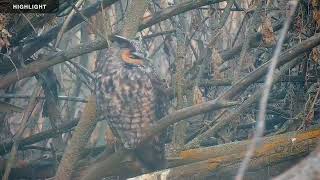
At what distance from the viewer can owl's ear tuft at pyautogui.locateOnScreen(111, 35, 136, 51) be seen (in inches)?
139

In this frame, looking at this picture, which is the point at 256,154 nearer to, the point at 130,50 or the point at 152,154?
the point at 152,154

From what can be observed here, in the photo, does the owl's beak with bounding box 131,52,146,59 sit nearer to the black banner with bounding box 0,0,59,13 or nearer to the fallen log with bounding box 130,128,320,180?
the black banner with bounding box 0,0,59,13

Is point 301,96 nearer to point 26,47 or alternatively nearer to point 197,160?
point 197,160

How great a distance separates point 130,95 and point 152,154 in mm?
487

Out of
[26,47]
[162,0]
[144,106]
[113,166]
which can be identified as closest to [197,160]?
[113,166]

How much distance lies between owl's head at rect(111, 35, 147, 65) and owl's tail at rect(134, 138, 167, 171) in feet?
2.06

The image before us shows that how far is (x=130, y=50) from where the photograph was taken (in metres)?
3.90

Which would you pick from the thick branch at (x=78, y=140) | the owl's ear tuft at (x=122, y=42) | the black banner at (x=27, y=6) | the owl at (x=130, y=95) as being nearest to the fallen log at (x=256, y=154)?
the thick branch at (x=78, y=140)

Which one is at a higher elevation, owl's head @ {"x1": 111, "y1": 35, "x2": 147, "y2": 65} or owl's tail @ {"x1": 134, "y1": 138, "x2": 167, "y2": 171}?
owl's head @ {"x1": 111, "y1": 35, "x2": 147, "y2": 65}

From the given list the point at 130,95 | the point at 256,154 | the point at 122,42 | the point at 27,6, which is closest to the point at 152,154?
the point at 130,95

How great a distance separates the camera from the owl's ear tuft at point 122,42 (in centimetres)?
354

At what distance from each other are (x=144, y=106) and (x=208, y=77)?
0.67m

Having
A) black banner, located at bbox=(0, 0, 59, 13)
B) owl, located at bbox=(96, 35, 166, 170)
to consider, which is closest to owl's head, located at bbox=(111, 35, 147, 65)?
owl, located at bbox=(96, 35, 166, 170)

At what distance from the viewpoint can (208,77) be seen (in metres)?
4.44
